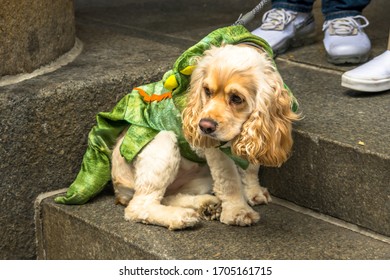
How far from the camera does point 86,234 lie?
305 centimetres

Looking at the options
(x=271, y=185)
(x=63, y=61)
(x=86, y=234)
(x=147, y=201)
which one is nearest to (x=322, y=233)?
(x=271, y=185)

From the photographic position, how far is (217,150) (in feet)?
9.33

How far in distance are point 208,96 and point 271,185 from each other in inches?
26.9

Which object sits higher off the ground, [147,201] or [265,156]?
[265,156]

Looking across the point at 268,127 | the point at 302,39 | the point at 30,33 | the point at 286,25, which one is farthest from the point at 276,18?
the point at 268,127

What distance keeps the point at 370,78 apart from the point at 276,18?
A: 75 cm

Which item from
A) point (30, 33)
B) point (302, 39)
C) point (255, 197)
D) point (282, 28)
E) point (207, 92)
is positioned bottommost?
point (255, 197)

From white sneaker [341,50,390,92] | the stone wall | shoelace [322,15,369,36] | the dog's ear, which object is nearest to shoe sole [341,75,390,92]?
white sneaker [341,50,390,92]

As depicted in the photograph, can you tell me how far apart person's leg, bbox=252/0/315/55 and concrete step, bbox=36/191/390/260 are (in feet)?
3.23

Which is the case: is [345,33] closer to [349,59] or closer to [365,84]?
[349,59]

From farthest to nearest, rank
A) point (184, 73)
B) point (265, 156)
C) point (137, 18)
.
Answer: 1. point (137, 18)
2. point (184, 73)
3. point (265, 156)

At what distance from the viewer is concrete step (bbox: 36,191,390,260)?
8.89ft
